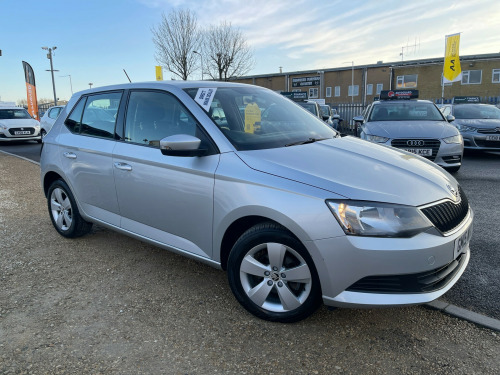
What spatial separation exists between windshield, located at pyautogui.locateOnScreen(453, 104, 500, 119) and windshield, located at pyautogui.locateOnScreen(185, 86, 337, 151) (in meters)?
8.78

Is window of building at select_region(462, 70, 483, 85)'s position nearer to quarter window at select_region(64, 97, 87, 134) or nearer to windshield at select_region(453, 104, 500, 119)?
windshield at select_region(453, 104, 500, 119)

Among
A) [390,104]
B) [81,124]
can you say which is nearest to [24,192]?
[81,124]

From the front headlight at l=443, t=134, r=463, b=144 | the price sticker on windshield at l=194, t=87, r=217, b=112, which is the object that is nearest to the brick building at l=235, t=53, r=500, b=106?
the front headlight at l=443, t=134, r=463, b=144

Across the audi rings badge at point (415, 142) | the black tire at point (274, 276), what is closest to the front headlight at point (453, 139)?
the audi rings badge at point (415, 142)

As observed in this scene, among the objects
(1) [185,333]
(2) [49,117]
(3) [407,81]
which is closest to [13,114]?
(2) [49,117]

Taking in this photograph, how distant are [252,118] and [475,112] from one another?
995cm

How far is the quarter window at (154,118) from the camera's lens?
10.1 feet

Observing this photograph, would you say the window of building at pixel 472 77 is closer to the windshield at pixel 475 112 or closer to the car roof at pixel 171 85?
the windshield at pixel 475 112

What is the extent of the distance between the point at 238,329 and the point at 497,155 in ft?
35.3

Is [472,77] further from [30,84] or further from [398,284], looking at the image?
[398,284]

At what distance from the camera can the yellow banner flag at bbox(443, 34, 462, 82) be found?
20.0m

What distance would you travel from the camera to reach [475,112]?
10.7m

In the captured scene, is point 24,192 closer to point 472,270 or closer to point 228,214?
point 228,214

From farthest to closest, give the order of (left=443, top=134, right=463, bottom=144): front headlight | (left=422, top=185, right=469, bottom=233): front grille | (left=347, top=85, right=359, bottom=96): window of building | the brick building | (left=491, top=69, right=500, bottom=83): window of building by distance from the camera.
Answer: (left=347, top=85, right=359, bottom=96): window of building < the brick building < (left=491, top=69, right=500, bottom=83): window of building < (left=443, top=134, right=463, bottom=144): front headlight < (left=422, top=185, right=469, bottom=233): front grille
